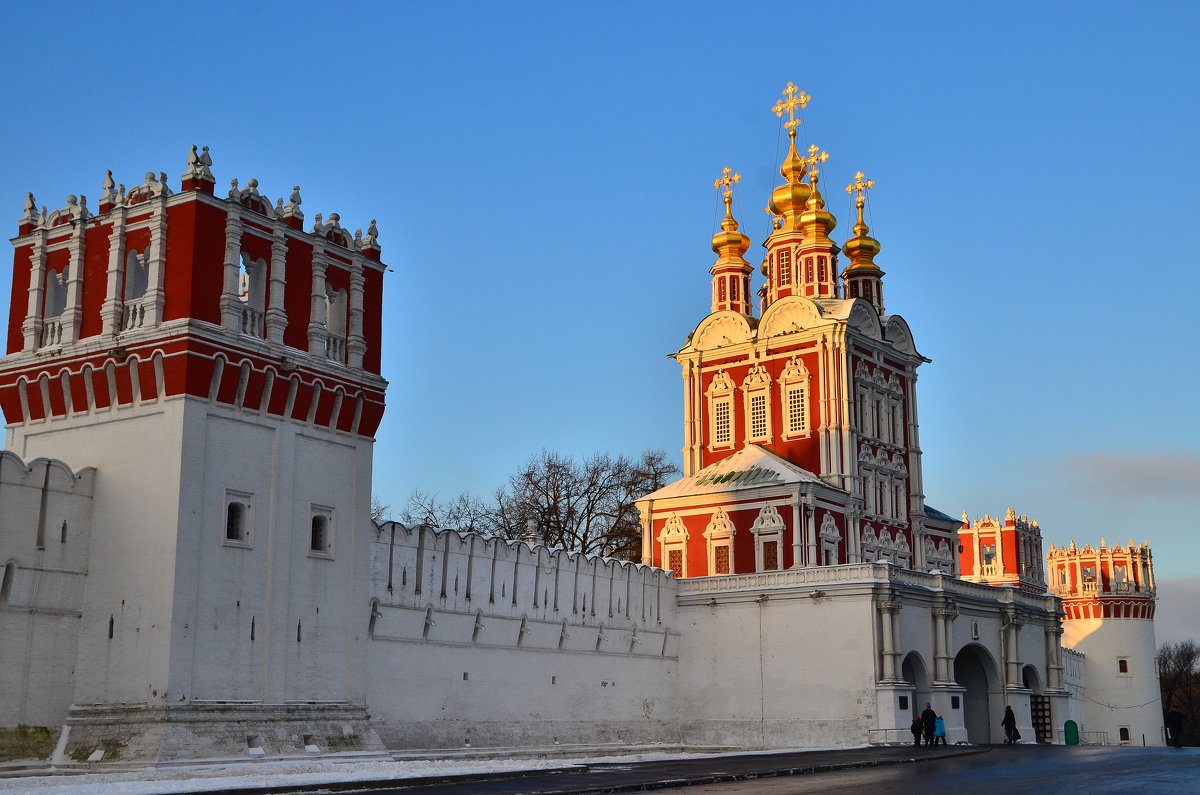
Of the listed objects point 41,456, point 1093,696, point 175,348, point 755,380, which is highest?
point 755,380

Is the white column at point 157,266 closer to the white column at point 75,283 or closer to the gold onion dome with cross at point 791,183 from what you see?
the white column at point 75,283

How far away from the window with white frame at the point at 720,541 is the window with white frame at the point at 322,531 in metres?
20.1

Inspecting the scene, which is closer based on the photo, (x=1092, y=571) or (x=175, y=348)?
(x=175, y=348)

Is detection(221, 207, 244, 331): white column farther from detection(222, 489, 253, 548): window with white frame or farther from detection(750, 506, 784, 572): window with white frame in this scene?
detection(750, 506, 784, 572): window with white frame

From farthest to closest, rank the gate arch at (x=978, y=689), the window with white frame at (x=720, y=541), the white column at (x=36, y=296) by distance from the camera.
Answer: the window with white frame at (x=720, y=541)
the gate arch at (x=978, y=689)
the white column at (x=36, y=296)

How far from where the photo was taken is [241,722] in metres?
22.7

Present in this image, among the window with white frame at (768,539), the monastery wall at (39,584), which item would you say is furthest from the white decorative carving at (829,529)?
the monastery wall at (39,584)

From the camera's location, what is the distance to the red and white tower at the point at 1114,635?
6906 centimetres

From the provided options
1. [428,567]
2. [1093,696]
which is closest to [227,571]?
[428,567]

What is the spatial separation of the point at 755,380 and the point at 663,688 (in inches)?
497

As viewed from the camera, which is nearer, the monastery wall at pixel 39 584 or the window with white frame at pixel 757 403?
the monastery wall at pixel 39 584

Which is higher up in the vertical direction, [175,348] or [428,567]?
[175,348]

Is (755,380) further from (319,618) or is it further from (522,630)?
(319,618)

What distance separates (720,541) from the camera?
43.6 meters
